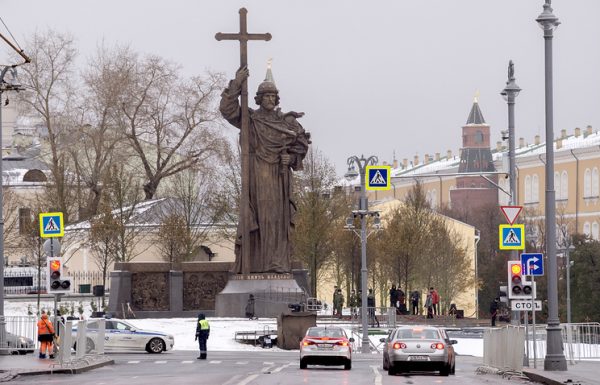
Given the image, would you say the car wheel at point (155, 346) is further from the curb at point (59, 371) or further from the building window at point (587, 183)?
the building window at point (587, 183)

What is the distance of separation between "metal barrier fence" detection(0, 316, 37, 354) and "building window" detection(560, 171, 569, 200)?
116 meters

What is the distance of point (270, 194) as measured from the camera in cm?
6581

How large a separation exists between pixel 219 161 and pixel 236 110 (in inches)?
1070

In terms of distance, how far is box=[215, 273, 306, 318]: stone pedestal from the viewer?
210ft

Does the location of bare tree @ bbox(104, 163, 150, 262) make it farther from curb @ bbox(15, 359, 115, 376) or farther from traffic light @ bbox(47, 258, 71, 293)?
curb @ bbox(15, 359, 115, 376)

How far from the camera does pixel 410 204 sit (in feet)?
331

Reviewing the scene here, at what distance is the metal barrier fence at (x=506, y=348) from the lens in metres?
38.0

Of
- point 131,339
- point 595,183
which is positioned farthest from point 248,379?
point 595,183

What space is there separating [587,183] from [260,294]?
98.7 metres

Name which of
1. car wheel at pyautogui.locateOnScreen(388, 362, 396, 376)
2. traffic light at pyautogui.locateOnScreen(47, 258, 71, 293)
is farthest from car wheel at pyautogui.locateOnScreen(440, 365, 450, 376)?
traffic light at pyautogui.locateOnScreen(47, 258, 71, 293)

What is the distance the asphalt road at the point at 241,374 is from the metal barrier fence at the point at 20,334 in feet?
9.16

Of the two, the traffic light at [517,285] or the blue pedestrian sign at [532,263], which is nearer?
the traffic light at [517,285]

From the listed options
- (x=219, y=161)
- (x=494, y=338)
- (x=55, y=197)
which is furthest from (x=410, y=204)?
(x=494, y=338)

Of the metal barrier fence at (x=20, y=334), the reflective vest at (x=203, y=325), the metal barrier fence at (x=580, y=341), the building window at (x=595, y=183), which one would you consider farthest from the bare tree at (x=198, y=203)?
the building window at (x=595, y=183)
